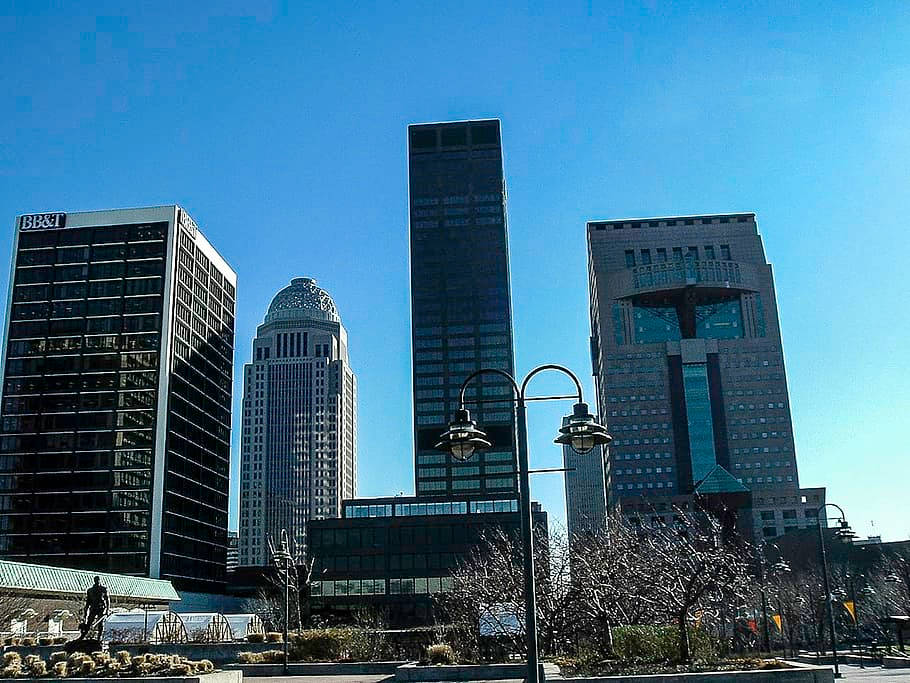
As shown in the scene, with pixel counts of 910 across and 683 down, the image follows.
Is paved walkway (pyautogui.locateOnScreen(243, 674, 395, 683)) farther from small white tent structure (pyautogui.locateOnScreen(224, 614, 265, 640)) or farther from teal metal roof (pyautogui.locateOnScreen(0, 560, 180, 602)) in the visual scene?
teal metal roof (pyautogui.locateOnScreen(0, 560, 180, 602))

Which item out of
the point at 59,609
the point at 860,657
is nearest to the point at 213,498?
the point at 59,609

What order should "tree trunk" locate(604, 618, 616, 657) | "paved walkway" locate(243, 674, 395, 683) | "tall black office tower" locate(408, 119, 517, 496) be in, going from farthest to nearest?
1. "tall black office tower" locate(408, 119, 517, 496)
2. "paved walkway" locate(243, 674, 395, 683)
3. "tree trunk" locate(604, 618, 616, 657)

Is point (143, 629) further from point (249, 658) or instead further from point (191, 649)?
point (249, 658)

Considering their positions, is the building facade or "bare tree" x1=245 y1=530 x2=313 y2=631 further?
the building facade

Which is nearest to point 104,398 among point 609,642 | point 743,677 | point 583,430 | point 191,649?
point 191,649

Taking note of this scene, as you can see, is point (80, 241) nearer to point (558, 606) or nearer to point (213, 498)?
point (213, 498)

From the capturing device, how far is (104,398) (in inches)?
4722

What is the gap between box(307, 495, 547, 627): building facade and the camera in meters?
113

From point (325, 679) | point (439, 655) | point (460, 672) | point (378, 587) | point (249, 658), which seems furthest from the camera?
point (378, 587)

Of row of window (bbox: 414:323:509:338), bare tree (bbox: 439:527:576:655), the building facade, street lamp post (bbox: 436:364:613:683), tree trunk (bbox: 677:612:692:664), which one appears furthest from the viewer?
row of window (bbox: 414:323:509:338)

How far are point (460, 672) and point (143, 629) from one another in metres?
28.5

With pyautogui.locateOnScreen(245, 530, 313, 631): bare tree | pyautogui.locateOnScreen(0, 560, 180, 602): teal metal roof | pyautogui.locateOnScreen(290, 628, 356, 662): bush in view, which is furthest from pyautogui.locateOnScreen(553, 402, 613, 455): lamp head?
pyautogui.locateOnScreen(245, 530, 313, 631): bare tree

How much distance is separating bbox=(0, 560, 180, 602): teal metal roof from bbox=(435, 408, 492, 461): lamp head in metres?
60.0

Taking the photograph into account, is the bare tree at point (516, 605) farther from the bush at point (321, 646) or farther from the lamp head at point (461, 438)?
the lamp head at point (461, 438)
